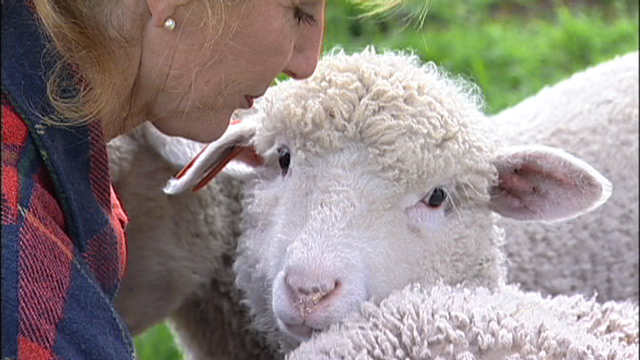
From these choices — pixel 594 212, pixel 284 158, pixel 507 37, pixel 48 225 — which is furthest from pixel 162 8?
pixel 507 37

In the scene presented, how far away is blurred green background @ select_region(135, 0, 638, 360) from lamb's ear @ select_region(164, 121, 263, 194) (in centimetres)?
244

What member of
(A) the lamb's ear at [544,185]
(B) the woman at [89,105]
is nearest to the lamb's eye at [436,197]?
(A) the lamb's ear at [544,185]

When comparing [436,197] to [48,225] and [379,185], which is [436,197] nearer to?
[379,185]

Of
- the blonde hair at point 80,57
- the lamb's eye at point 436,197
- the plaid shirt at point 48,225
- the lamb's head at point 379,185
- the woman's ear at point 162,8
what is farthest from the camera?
the lamb's eye at point 436,197

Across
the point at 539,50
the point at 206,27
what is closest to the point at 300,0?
the point at 206,27

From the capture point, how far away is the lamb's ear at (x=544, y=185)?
2.72 metres

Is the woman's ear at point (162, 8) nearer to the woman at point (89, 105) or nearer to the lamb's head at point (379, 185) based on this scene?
the woman at point (89, 105)

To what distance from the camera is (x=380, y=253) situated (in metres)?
2.47

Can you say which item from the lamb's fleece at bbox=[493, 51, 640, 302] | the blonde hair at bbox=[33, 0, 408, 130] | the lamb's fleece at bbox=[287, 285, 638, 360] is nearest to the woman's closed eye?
the blonde hair at bbox=[33, 0, 408, 130]

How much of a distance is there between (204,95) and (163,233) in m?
1.11

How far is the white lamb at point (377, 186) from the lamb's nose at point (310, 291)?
15 millimetres

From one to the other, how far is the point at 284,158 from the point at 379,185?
0.30m

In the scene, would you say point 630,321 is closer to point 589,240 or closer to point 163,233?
point 589,240

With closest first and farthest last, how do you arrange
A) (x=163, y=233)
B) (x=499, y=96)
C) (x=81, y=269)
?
(x=81, y=269) → (x=163, y=233) → (x=499, y=96)
